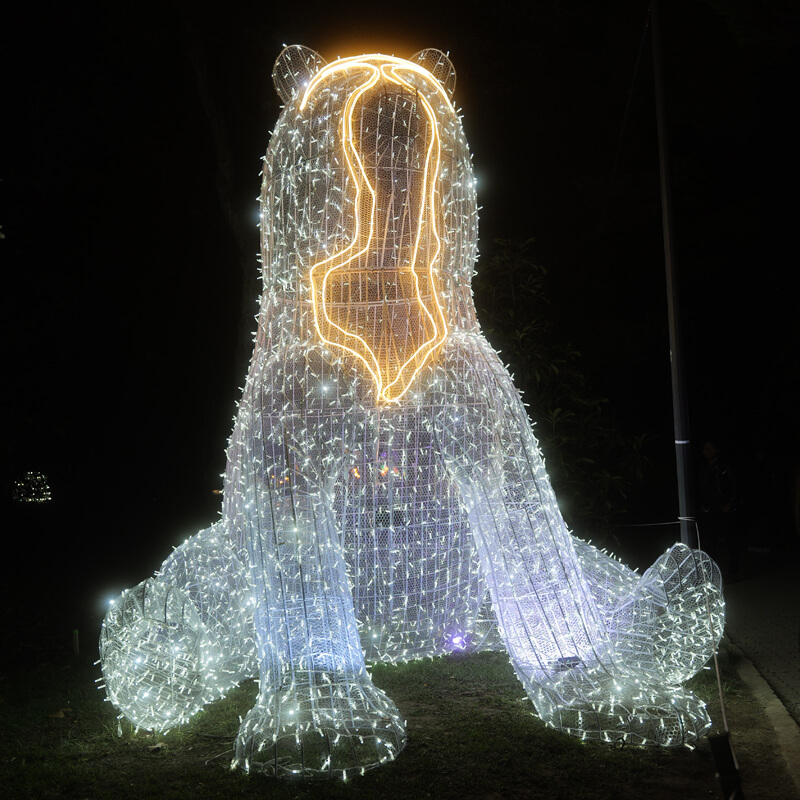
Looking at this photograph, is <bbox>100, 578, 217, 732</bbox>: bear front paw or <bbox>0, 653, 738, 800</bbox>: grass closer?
<bbox>0, 653, 738, 800</bbox>: grass

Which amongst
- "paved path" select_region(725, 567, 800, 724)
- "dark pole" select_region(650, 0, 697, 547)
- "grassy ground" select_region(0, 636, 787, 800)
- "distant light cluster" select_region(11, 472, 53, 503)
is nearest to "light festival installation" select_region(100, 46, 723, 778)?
"grassy ground" select_region(0, 636, 787, 800)

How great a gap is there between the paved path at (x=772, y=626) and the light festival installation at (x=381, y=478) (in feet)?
4.57

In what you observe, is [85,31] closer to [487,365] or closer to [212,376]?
[212,376]

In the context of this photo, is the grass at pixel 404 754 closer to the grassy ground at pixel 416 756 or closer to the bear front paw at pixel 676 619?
the grassy ground at pixel 416 756

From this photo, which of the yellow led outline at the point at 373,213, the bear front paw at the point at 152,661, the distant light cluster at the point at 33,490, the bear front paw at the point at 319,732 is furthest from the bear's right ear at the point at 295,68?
the distant light cluster at the point at 33,490

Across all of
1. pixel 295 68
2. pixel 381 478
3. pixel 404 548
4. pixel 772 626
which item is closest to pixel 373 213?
pixel 295 68

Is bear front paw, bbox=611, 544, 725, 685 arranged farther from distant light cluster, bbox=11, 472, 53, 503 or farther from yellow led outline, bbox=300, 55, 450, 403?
distant light cluster, bbox=11, 472, 53, 503

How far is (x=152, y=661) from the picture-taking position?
4355 millimetres

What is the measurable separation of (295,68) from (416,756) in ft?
11.5

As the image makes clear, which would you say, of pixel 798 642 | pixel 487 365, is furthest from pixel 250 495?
pixel 798 642

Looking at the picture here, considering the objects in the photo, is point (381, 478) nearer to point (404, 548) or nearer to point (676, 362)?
point (404, 548)

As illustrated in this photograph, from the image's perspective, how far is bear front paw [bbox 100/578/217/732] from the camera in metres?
4.33

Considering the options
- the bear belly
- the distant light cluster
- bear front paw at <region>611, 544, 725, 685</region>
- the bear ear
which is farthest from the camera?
the distant light cluster

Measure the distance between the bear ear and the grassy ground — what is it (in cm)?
334
